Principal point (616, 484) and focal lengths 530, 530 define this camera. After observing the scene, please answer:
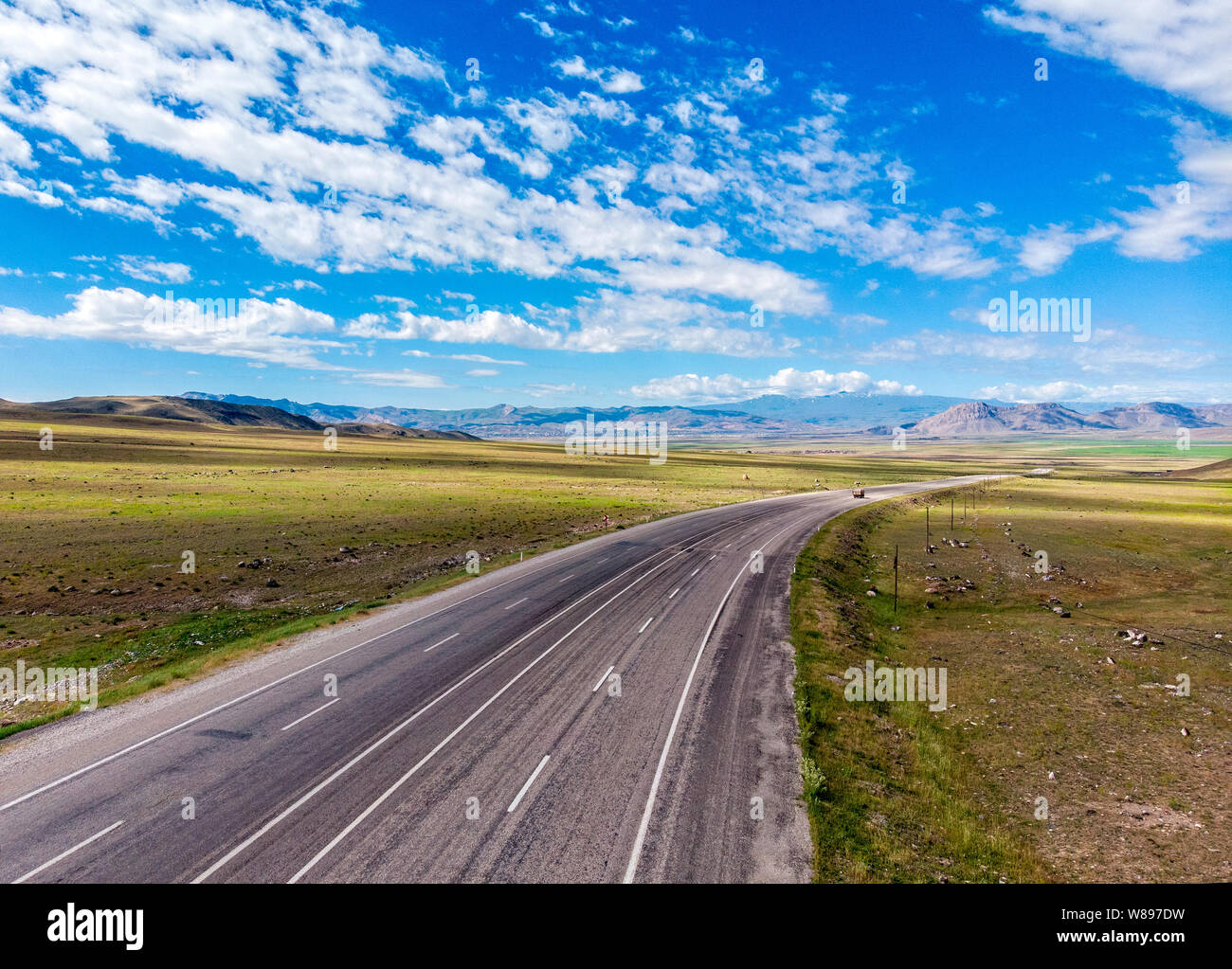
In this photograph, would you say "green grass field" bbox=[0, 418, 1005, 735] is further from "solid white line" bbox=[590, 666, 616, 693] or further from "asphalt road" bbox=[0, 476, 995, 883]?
"solid white line" bbox=[590, 666, 616, 693]

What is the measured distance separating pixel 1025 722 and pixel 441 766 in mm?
20133

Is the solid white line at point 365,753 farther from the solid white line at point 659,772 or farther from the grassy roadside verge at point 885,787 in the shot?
the grassy roadside verge at point 885,787

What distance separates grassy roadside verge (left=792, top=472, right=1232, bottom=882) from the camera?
42.1 feet

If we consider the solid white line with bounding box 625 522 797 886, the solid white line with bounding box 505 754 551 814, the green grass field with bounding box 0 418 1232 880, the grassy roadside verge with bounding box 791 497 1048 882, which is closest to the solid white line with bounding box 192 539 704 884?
the solid white line with bounding box 505 754 551 814

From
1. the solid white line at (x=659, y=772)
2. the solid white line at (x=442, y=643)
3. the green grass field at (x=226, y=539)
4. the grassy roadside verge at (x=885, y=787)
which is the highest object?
the green grass field at (x=226, y=539)

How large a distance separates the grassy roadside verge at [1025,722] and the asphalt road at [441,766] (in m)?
1.96

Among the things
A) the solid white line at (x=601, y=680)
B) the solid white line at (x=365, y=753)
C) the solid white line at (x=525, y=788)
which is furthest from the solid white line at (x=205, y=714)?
the solid white line at (x=525, y=788)

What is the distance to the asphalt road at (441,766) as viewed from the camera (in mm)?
12016

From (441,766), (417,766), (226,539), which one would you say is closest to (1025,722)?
(441,766)

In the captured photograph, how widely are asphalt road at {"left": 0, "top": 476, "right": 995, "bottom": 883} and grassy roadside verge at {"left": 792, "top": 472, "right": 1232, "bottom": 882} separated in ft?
6.43

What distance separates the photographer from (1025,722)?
19031 mm
